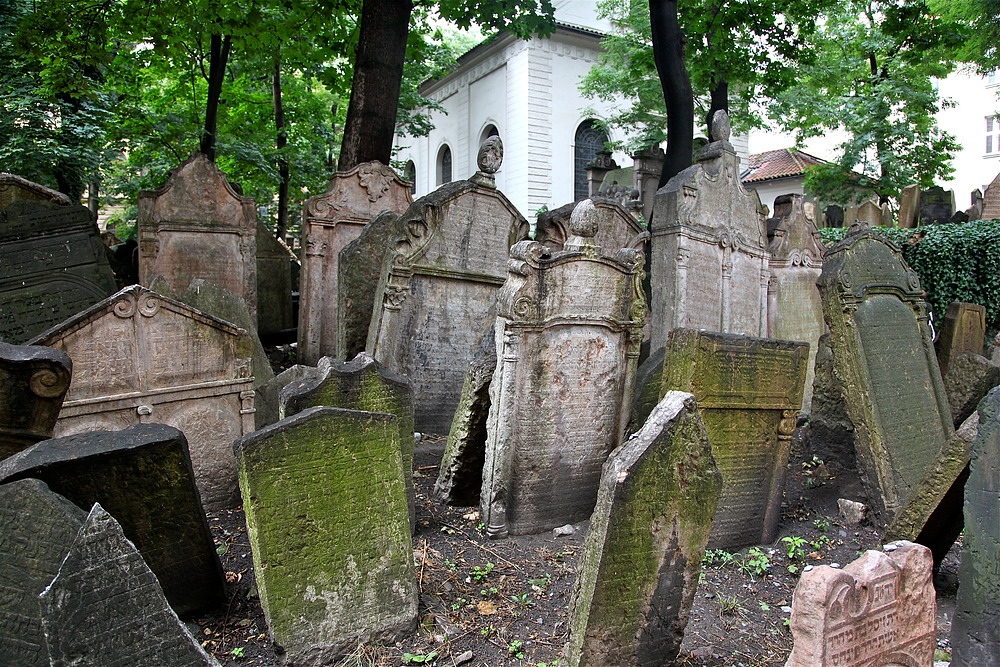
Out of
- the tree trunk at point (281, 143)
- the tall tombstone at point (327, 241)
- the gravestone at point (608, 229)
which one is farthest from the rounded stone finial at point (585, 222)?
Answer: the tree trunk at point (281, 143)

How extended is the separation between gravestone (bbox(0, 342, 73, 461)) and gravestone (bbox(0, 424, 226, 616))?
14.0 inches

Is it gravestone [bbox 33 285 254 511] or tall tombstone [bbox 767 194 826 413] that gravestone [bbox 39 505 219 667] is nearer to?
gravestone [bbox 33 285 254 511]

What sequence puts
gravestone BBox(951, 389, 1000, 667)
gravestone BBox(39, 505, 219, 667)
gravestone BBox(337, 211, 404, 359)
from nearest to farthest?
1. gravestone BBox(39, 505, 219, 667)
2. gravestone BBox(951, 389, 1000, 667)
3. gravestone BBox(337, 211, 404, 359)

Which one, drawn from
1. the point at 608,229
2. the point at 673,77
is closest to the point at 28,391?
the point at 608,229

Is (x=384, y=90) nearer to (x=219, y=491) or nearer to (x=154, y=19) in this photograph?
(x=154, y=19)

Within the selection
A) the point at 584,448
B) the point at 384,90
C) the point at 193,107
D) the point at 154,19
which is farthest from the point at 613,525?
the point at 193,107

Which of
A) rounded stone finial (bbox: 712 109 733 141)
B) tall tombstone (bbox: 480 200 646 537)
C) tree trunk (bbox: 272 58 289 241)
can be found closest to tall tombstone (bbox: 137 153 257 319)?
tall tombstone (bbox: 480 200 646 537)

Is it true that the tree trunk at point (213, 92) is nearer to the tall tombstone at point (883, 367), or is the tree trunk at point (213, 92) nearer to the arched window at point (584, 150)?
the tall tombstone at point (883, 367)

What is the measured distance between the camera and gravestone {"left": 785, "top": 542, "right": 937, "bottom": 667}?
2.45 m

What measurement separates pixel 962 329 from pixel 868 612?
600 cm

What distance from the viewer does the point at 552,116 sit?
960 inches

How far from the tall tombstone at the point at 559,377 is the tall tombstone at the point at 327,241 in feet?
12.9

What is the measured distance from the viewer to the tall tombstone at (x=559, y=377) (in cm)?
458

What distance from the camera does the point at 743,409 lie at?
4469 mm
